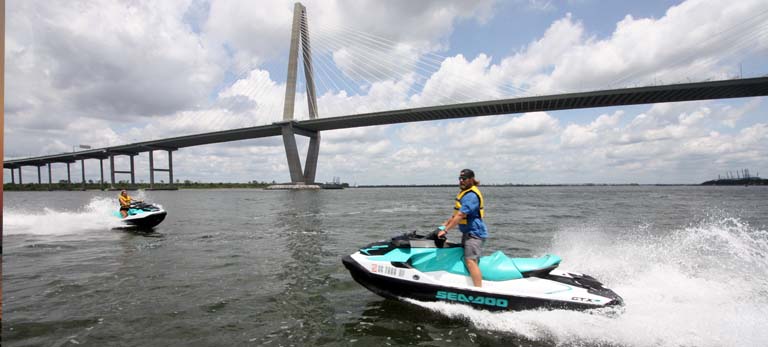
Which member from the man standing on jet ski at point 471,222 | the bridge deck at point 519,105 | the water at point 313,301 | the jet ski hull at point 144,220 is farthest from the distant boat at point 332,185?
the man standing on jet ski at point 471,222

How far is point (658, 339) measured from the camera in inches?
185

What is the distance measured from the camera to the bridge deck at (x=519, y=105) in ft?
135

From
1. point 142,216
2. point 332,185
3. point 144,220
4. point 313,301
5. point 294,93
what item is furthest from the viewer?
point 332,185

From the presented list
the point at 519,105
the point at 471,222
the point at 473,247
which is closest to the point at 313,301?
the point at 473,247

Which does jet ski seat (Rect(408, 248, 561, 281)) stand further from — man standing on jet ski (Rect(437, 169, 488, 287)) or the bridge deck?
the bridge deck

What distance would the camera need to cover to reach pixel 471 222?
18.3 ft

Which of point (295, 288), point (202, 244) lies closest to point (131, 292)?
point (295, 288)

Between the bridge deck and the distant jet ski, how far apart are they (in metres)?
41.6

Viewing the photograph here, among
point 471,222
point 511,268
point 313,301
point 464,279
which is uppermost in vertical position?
point 471,222

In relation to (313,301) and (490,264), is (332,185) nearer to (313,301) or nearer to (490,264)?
(313,301)

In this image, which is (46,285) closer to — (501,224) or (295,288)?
(295,288)

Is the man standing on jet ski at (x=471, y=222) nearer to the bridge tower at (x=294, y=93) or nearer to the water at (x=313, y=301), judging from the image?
the water at (x=313, y=301)

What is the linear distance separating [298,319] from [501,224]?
13.2m

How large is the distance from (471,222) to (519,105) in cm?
4760
